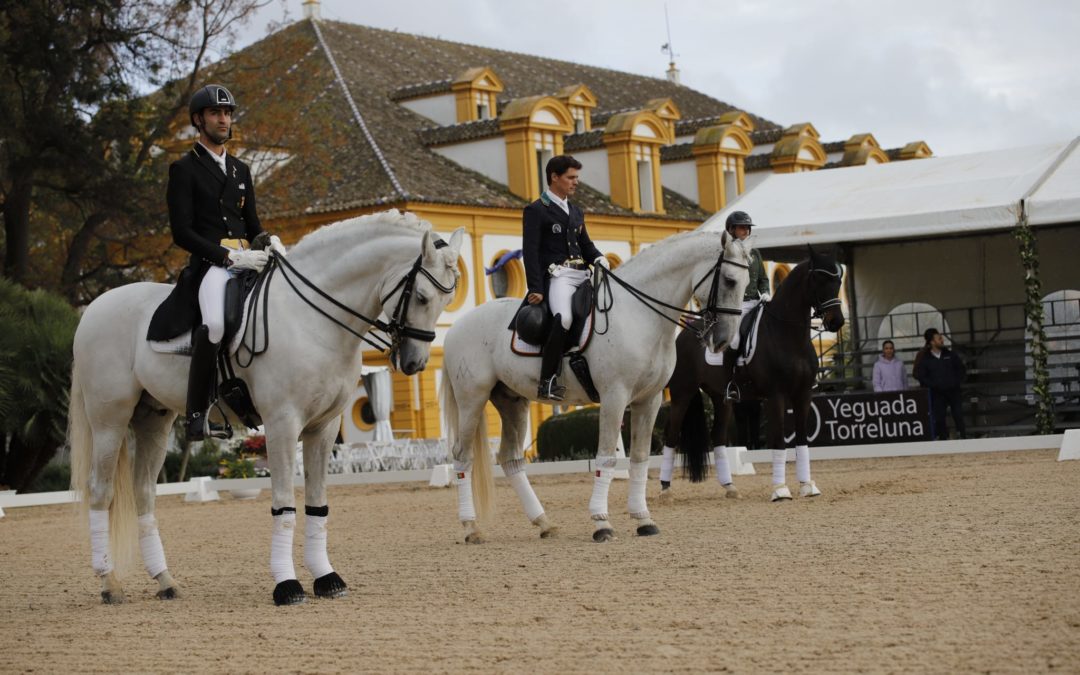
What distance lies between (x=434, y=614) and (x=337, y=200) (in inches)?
1168

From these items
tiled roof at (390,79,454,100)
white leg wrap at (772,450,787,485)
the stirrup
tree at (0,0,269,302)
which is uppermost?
tiled roof at (390,79,454,100)

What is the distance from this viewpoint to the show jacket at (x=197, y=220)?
9.23 m

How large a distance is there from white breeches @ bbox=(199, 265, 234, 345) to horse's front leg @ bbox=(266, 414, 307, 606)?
0.64 metres

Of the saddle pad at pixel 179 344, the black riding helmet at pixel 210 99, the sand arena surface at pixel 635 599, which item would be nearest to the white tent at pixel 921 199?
the sand arena surface at pixel 635 599

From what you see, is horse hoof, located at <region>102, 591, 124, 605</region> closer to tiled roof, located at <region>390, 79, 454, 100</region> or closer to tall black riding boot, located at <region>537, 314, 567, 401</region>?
tall black riding boot, located at <region>537, 314, 567, 401</region>

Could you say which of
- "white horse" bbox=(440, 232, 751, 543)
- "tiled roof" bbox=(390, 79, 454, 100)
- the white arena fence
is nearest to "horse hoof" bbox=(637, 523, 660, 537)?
"white horse" bbox=(440, 232, 751, 543)

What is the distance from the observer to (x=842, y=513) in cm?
1268

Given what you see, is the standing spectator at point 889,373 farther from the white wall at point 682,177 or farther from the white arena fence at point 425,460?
the white wall at point 682,177

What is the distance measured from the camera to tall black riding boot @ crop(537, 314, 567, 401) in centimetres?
1173

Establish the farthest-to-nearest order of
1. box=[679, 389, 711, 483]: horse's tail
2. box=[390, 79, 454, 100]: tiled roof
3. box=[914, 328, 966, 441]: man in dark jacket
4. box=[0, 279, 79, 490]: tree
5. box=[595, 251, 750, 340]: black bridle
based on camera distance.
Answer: box=[390, 79, 454, 100]: tiled roof, box=[0, 279, 79, 490]: tree, box=[914, 328, 966, 441]: man in dark jacket, box=[679, 389, 711, 483]: horse's tail, box=[595, 251, 750, 340]: black bridle

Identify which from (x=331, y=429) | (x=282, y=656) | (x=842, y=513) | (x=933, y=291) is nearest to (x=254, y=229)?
(x=331, y=429)

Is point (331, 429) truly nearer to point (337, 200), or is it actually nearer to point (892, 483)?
point (892, 483)

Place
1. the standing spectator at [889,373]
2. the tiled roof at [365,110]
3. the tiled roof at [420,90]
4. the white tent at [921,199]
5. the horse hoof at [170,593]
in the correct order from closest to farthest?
1. the horse hoof at [170,593]
2. the white tent at [921,199]
3. the standing spectator at [889,373]
4. the tiled roof at [365,110]
5. the tiled roof at [420,90]

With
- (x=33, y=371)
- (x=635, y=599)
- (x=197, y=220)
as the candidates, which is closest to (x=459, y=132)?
(x=33, y=371)
